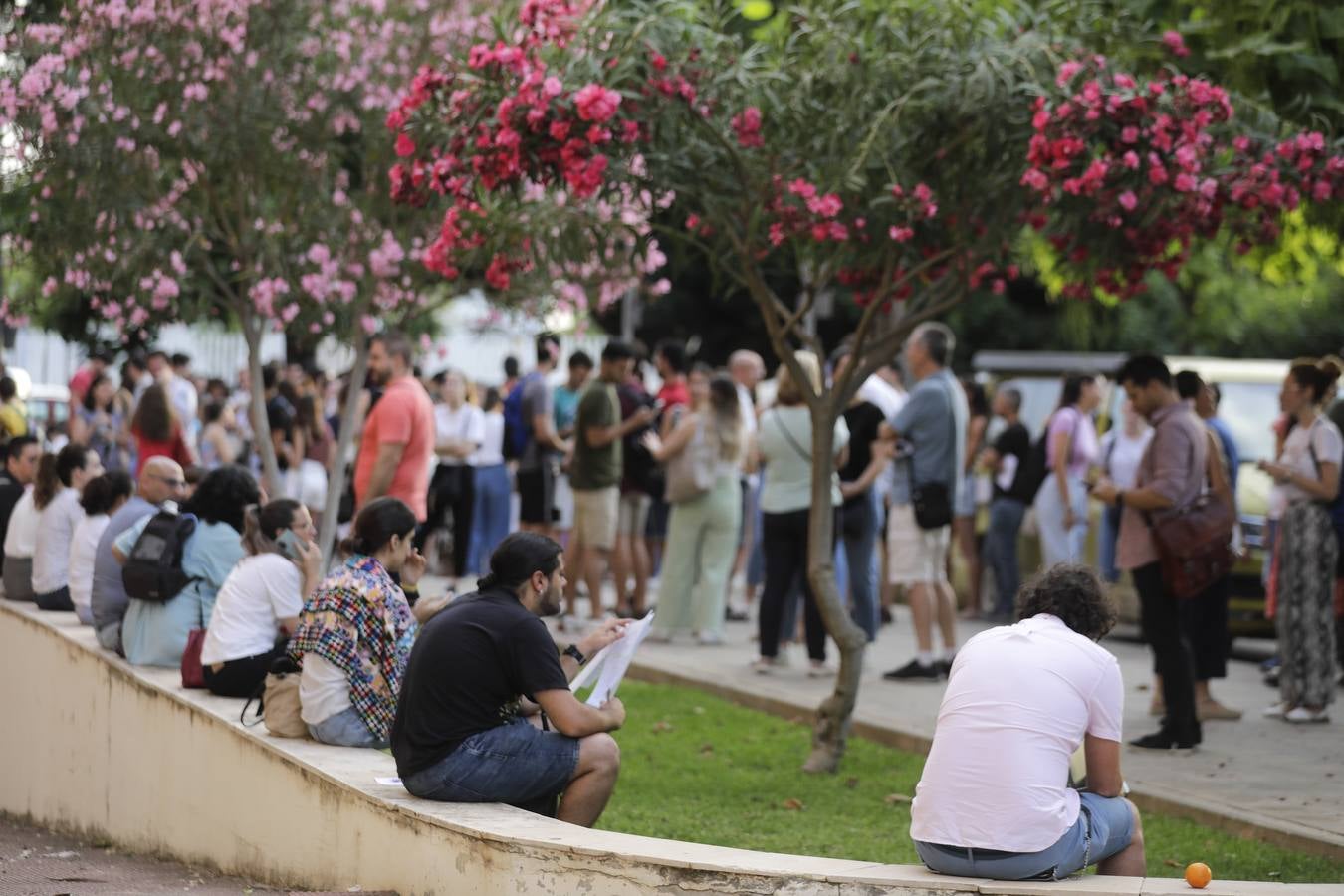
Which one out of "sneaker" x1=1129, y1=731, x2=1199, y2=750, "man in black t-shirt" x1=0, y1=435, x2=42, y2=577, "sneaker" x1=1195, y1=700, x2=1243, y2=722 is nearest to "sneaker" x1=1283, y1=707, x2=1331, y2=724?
"sneaker" x1=1195, y1=700, x2=1243, y2=722

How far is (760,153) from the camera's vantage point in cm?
903

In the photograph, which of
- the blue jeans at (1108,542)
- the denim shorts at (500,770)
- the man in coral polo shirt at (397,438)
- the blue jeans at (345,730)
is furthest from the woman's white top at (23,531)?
the blue jeans at (1108,542)

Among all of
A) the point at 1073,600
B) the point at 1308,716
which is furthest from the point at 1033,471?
the point at 1073,600

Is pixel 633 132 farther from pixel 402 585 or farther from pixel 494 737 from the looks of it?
pixel 494 737

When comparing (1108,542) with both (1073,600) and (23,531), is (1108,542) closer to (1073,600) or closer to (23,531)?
(23,531)

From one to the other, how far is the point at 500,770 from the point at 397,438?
5.56 meters

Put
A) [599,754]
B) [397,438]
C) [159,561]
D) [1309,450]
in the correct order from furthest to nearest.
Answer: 1. [397,438]
2. [1309,450]
3. [159,561]
4. [599,754]

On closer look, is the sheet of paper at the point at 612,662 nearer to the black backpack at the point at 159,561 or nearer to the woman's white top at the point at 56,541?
the black backpack at the point at 159,561

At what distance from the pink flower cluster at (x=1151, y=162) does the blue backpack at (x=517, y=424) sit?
A: 6.97 m

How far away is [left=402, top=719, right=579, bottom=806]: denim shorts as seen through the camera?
6.47 meters

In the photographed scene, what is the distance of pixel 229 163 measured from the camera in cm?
1152

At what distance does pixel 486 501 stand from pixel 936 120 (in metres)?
8.96

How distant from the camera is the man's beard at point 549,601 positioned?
6836mm

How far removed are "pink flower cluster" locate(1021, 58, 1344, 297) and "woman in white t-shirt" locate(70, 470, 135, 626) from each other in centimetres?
503
